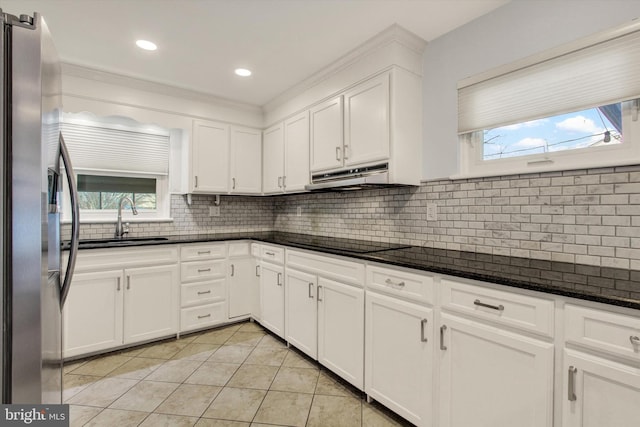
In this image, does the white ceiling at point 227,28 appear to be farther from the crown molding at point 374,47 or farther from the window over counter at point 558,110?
the window over counter at point 558,110

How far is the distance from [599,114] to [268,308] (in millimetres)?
2759

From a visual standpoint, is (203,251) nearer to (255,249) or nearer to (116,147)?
(255,249)

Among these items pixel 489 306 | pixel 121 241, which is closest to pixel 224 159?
pixel 121 241

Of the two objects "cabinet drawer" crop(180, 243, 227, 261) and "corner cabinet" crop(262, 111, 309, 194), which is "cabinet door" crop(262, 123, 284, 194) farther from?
"cabinet drawer" crop(180, 243, 227, 261)

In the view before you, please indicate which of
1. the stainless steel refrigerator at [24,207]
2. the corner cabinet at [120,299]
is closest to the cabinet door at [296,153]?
the corner cabinet at [120,299]

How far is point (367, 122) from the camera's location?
229 cm

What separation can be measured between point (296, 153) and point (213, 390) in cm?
210

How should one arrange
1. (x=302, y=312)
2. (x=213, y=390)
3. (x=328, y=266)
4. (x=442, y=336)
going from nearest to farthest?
(x=442, y=336) → (x=213, y=390) → (x=328, y=266) → (x=302, y=312)

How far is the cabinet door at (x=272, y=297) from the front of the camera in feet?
9.03

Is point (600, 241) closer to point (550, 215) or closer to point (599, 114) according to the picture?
point (550, 215)

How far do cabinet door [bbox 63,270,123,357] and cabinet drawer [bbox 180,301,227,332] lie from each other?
1.71ft

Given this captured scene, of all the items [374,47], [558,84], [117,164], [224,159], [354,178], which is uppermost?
[374,47]

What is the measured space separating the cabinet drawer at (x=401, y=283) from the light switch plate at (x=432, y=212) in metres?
0.67

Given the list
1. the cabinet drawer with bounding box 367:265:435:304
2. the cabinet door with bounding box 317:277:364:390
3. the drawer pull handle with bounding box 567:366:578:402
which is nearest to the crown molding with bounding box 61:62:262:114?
the cabinet door with bounding box 317:277:364:390
